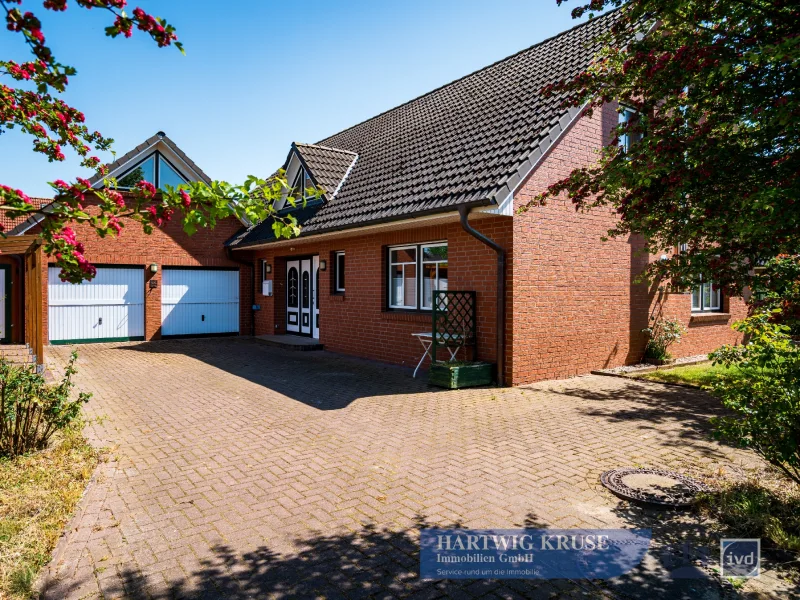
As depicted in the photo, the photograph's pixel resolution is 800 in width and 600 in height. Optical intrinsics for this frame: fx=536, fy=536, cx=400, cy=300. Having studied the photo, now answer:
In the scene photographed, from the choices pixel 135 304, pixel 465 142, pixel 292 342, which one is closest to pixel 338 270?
pixel 292 342

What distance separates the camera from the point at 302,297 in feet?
55.6

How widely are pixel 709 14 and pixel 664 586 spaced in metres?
3.75

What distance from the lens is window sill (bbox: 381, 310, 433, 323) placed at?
11.2 metres

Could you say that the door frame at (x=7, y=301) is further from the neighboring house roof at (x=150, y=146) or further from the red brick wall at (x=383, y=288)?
the red brick wall at (x=383, y=288)

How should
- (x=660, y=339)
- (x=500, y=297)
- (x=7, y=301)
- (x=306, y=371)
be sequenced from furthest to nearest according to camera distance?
(x=7, y=301) < (x=660, y=339) < (x=306, y=371) < (x=500, y=297)

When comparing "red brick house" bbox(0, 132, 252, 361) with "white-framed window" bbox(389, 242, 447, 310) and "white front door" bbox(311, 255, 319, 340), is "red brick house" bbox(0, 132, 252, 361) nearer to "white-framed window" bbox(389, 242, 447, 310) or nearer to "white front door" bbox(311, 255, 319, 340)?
"white front door" bbox(311, 255, 319, 340)

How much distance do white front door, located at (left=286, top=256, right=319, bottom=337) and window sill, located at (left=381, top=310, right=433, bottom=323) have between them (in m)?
4.50

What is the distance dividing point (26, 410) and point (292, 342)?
392 inches

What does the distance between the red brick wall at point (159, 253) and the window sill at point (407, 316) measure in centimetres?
829

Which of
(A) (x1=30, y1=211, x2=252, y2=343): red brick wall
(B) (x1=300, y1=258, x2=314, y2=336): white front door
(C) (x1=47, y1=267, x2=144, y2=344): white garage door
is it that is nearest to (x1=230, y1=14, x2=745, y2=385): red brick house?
(B) (x1=300, y1=258, x2=314, y2=336): white front door

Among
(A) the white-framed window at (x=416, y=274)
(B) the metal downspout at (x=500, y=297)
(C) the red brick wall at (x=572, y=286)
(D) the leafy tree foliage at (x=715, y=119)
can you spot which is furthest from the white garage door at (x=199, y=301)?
(D) the leafy tree foliage at (x=715, y=119)

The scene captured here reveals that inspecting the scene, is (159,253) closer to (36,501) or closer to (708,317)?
(36,501)

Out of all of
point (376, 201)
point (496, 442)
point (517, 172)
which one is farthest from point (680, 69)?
point (376, 201)

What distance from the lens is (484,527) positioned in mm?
3965
